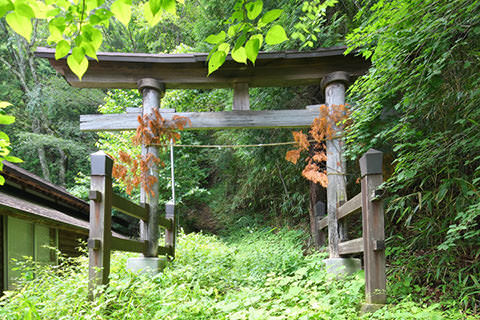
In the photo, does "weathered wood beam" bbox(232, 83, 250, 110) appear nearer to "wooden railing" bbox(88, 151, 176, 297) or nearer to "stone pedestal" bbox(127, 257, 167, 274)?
"wooden railing" bbox(88, 151, 176, 297)

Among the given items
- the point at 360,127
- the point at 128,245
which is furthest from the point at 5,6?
the point at 360,127

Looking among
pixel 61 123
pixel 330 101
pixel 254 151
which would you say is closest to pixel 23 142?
pixel 61 123

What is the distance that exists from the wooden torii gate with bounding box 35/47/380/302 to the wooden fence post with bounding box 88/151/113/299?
65.1 inches

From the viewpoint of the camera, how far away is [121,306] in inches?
141

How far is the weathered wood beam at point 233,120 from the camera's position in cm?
571

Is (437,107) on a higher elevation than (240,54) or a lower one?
higher

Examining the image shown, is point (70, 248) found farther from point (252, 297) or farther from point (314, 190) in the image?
point (252, 297)

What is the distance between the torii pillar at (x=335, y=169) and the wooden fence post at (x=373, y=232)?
6.29 feet

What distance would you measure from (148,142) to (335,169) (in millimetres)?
2990

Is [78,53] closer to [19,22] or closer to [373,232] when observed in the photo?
[19,22]

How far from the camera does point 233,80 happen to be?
5.95 m

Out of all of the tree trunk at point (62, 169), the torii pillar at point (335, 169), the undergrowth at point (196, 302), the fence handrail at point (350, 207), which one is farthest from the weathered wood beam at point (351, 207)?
the tree trunk at point (62, 169)

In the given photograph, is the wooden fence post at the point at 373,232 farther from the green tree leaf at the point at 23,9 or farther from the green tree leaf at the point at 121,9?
the green tree leaf at the point at 23,9

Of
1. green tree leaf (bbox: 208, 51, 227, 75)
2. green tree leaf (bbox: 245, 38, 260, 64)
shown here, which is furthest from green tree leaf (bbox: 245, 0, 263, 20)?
green tree leaf (bbox: 208, 51, 227, 75)
